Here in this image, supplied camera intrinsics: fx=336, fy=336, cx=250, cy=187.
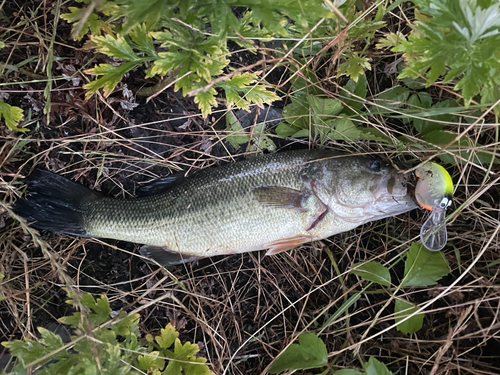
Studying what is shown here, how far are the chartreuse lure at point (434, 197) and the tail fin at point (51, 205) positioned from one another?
281 centimetres

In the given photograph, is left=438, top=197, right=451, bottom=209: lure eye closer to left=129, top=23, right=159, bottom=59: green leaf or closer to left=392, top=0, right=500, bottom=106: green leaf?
left=392, top=0, right=500, bottom=106: green leaf

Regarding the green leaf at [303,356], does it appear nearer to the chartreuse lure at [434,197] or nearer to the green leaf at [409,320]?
the green leaf at [409,320]

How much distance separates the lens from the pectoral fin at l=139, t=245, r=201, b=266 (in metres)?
2.97

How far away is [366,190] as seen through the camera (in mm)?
2799

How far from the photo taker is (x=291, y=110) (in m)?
3.05

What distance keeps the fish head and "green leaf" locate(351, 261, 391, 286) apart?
1.32ft

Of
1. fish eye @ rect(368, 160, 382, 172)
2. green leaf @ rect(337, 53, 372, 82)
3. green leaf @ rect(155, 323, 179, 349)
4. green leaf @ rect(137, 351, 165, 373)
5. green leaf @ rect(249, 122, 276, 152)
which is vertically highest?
green leaf @ rect(337, 53, 372, 82)

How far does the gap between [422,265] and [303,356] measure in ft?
4.11

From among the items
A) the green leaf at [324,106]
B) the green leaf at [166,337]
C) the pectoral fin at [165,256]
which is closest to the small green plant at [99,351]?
the green leaf at [166,337]

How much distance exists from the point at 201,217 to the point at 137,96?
4.18 feet

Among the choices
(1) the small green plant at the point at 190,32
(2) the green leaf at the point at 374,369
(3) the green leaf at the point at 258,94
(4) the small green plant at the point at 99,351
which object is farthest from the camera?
(3) the green leaf at the point at 258,94

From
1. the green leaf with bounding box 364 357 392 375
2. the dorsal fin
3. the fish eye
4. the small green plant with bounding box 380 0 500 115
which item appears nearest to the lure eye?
the fish eye

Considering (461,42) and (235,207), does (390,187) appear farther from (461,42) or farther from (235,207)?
(235,207)

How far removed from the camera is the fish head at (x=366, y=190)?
9.02 ft
